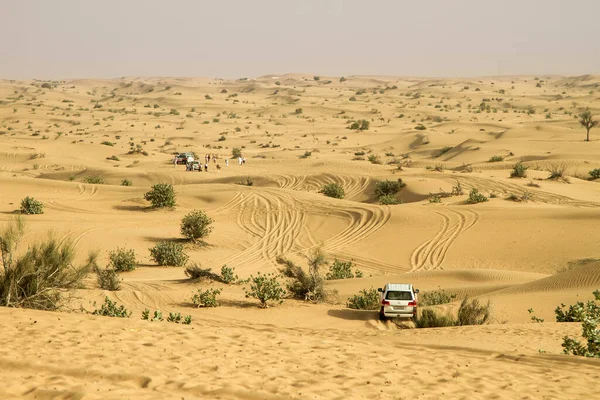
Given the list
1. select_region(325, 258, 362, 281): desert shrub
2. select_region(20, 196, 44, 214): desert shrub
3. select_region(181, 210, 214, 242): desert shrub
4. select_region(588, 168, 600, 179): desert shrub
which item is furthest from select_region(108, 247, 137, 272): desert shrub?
select_region(588, 168, 600, 179): desert shrub

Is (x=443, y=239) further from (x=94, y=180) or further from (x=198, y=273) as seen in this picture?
(x=94, y=180)

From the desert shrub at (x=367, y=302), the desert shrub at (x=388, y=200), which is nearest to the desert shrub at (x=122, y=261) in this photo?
the desert shrub at (x=367, y=302)

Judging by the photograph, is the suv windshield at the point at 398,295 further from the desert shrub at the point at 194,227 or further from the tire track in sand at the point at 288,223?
the desert shrub at the point at 194,227

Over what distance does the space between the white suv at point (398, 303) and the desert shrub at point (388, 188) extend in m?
18.5

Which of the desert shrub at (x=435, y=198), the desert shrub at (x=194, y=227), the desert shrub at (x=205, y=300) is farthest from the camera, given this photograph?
the desert shrub at (x=435, y=198)

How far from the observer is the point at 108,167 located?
136 ft

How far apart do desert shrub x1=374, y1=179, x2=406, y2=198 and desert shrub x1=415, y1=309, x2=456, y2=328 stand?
62.3 feet

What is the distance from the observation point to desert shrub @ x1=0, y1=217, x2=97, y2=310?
1085 centimetres

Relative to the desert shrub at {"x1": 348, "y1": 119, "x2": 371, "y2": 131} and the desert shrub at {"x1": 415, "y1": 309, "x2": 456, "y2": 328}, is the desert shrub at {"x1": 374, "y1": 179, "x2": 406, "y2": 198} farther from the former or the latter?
the desert shrub at {"x1": 348, "y1": 119, "x2": 371, "y2": 131}

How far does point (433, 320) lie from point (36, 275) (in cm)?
716

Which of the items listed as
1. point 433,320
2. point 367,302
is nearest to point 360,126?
point 367,302

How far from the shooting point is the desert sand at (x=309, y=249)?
25.0ft

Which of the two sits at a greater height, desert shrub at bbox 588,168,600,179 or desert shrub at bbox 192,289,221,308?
desert shrub at bbox 588,168,600,179

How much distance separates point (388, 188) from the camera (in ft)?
106
